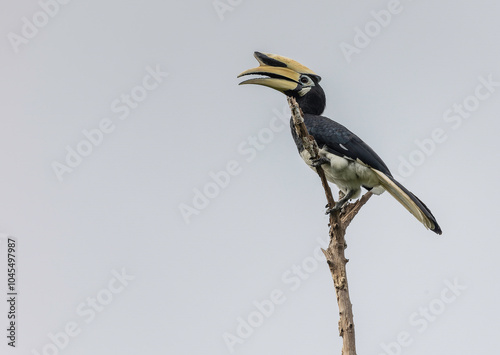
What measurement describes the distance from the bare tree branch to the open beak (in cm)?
97

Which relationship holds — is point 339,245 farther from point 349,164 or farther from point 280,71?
point 280,71

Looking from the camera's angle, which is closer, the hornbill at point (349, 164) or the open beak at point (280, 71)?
the hornbill at point (349, 164)

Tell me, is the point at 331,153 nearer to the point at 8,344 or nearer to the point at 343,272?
the point at 343,272

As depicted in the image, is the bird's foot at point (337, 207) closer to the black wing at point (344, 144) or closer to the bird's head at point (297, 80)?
the black wing at point (344, 144)

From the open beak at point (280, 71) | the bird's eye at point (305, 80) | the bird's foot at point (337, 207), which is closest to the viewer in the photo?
the bird's foot at point (337, 207)

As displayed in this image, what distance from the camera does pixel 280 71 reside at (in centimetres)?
641

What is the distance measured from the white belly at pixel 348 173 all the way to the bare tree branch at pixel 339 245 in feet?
0.50

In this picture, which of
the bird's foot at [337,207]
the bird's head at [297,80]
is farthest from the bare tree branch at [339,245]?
the bird's head at [297,80]

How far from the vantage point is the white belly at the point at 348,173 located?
581 cm

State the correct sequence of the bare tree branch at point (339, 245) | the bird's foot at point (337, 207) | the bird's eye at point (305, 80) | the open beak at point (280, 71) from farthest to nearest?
1. the bird's eye at point (305, 80)
2. the open beak at point (280, 71)
3. the bird's foot at point (337, 207)
4. the bare tree branch at point (339, 245)

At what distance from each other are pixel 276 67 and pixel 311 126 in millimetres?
718

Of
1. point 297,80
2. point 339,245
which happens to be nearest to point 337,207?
point 339,245

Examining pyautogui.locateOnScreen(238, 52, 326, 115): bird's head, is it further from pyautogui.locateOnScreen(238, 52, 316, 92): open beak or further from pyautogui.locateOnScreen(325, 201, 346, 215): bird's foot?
pyautogui.locateOnScreen(325, 201, 346, 215): bird's foot

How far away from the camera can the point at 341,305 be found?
5016mm
